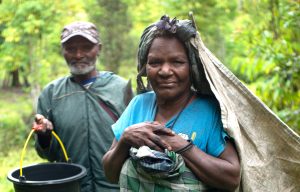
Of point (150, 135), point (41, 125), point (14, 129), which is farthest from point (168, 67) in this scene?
point (14, 129)

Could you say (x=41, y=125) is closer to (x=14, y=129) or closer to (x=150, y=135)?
(x=150, y=135)

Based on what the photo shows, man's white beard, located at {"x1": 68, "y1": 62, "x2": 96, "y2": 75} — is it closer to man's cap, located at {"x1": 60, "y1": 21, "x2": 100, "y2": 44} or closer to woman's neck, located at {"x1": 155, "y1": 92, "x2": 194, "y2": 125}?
man's cap, located at {"x1": 60, "y1": 21, "x2": 100, "y2": 44}

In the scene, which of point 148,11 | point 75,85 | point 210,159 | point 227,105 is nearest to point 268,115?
point 227,105

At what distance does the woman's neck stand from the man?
101 cm

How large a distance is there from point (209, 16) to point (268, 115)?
753 cm

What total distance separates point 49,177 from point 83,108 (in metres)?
0.50

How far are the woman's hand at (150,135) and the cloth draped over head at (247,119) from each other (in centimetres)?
28

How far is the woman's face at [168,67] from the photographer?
186cm

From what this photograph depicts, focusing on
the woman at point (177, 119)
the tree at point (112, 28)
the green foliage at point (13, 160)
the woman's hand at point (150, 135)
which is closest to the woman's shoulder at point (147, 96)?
the woman at point (177, 119)

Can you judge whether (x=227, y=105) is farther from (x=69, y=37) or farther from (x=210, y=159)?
(x=69, y=37)

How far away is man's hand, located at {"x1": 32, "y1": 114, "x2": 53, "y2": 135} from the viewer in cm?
268

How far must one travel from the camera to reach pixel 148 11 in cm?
1130

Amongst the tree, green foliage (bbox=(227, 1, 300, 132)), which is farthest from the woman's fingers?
the tree

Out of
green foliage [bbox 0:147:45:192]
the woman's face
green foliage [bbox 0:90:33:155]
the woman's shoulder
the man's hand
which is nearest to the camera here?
the woman's face
